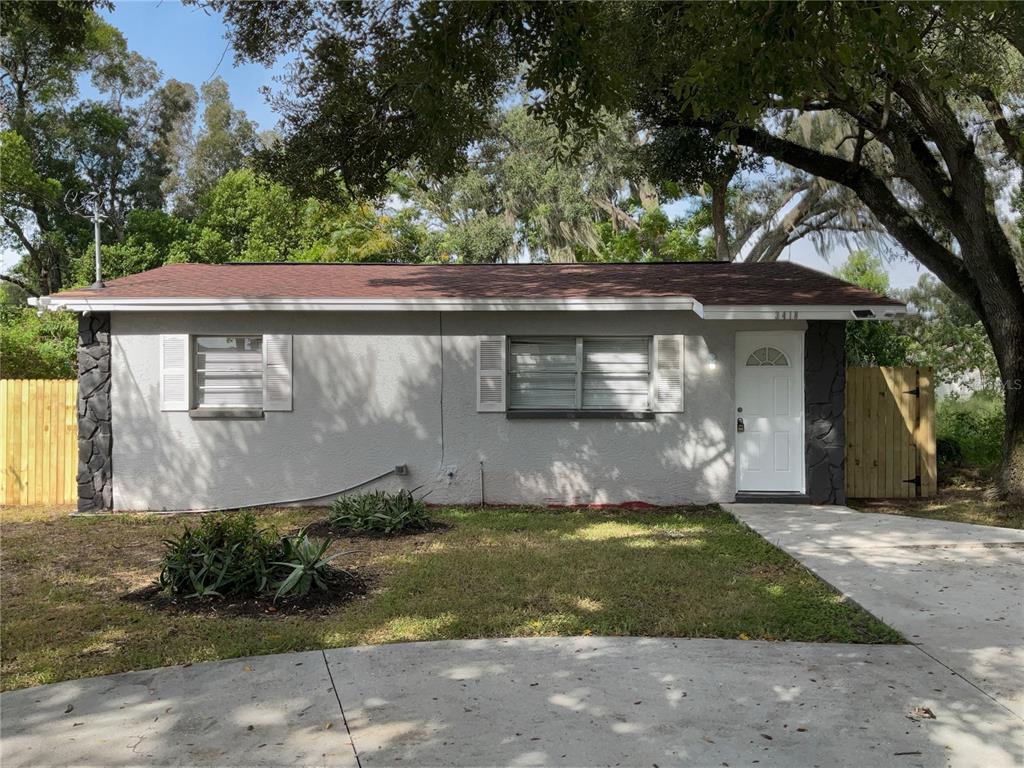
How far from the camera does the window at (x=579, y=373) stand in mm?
11188

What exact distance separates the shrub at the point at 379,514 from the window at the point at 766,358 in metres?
4.79

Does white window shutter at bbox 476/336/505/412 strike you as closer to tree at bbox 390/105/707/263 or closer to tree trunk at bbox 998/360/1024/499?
tree trunk at bbox 998/360/1024/499

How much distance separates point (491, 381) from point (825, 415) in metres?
4.37

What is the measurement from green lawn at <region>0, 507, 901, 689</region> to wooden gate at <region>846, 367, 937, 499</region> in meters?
3.60

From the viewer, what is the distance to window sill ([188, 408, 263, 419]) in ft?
35.9

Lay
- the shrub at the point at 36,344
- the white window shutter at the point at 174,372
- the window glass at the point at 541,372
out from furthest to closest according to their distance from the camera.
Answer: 1. the shrub at the point at 36,344
2. the window glass at the point at 541,372
3. the white window shutter at the point at 174,372

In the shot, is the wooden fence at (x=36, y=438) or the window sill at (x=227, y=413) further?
the wooden fence at (x=36, y=438)

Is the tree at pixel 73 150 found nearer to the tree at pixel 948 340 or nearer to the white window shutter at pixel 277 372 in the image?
the white window shutter at pixel 277 372

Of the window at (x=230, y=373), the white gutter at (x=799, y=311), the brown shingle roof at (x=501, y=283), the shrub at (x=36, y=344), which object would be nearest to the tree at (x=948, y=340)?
the brown shingle roof at (x=501, y=283)

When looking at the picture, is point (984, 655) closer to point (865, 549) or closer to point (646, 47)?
point (865, 549)

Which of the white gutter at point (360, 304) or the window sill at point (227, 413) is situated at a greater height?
the white gutter at point (360, 304)

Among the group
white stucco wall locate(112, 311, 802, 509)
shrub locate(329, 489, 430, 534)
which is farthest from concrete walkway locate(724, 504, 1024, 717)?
shrub locate(329, 489, 430, 534)

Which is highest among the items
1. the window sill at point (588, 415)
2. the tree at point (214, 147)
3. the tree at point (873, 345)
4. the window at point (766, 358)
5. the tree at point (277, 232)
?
the tree at point (214, 147)

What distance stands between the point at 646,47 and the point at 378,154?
345cm
